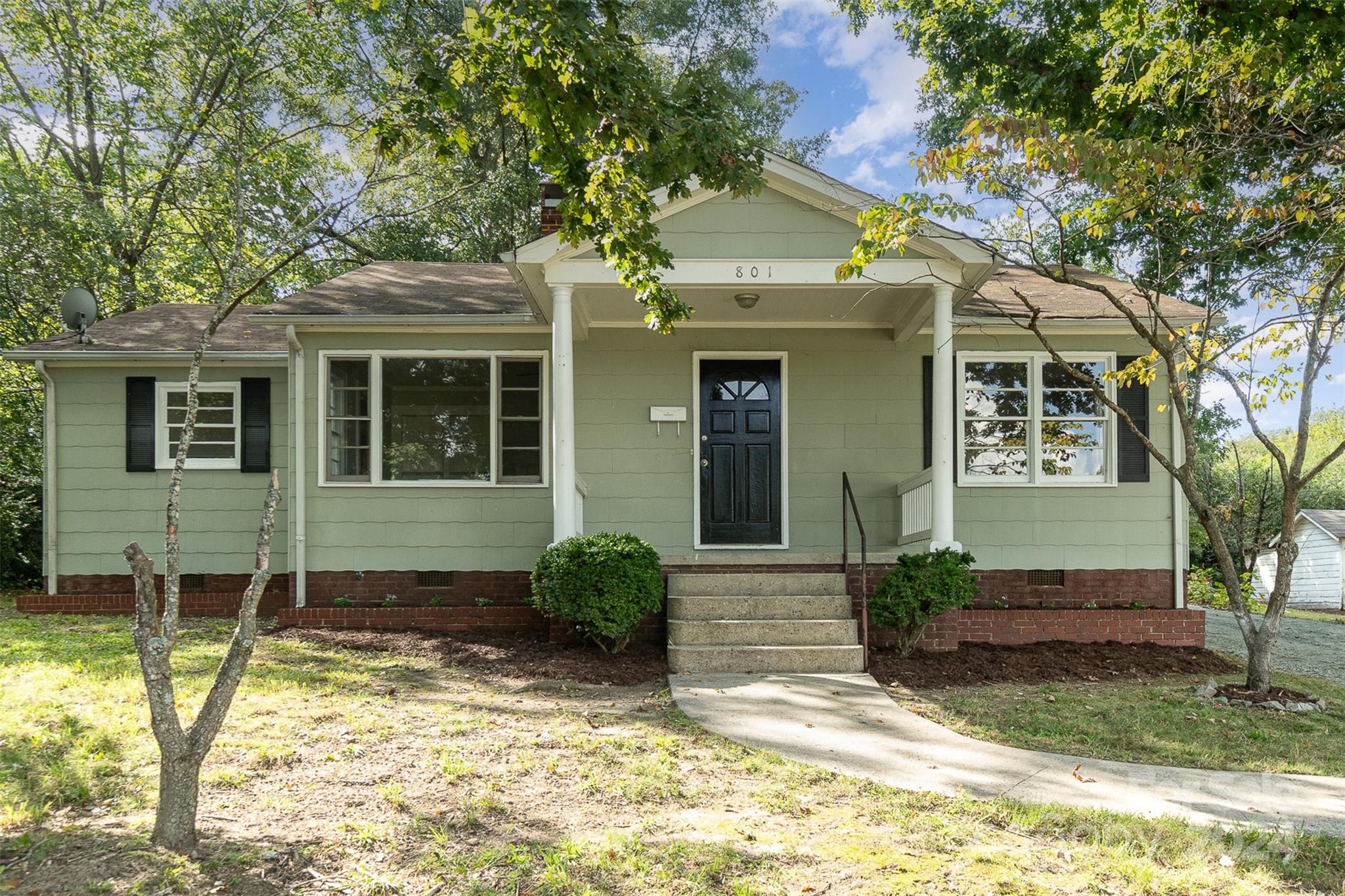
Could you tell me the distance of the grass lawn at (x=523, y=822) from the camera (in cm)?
296

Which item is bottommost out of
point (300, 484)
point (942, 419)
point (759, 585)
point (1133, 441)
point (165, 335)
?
point (759, 585)

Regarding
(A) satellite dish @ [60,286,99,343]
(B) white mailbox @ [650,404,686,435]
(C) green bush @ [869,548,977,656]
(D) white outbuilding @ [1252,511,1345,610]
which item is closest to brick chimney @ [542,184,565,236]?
(B) white mailbox @ [650,404,686,435]

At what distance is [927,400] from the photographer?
8836 mm

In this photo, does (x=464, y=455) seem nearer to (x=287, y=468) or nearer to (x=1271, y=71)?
(x=287, y=468)

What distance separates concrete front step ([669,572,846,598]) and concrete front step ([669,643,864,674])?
82 cm

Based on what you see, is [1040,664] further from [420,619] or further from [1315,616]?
[1315,616]

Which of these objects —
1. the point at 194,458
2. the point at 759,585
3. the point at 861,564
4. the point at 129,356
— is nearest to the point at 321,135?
the point at 129,356

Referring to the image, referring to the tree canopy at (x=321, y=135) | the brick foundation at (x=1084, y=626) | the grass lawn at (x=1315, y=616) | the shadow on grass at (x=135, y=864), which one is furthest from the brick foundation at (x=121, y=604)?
the grass lawn at (x=1315, y=616)

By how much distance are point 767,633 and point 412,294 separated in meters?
5.29

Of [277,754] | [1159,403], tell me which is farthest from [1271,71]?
[277,754]

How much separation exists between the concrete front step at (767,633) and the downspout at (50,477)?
7.26 m

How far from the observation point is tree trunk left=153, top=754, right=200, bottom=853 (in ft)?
9.88

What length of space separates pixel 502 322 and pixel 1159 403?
22.3 ft

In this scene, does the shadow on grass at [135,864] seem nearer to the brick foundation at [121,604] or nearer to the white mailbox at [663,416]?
the white mailbox at [663,416]
